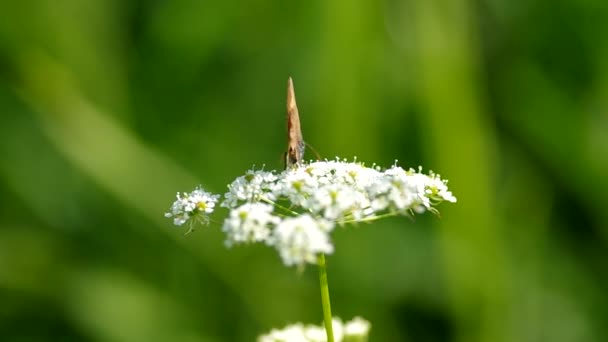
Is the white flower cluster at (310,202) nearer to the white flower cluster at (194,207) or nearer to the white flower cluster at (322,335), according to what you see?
the white flower cluster at (194,207)

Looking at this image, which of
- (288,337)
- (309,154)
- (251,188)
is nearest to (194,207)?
(251,188)

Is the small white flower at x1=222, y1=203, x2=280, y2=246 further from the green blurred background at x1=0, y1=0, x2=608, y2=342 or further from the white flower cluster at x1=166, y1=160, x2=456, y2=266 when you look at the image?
the green blurred background at x1=0, y1=0, x2=608, y2=342

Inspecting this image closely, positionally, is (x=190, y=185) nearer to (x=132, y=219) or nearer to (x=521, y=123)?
(x=132, y=219)

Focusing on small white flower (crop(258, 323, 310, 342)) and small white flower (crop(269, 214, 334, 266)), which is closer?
small white flower (crop(269, 214, 334, 266))

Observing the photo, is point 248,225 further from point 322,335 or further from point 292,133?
point 322,335

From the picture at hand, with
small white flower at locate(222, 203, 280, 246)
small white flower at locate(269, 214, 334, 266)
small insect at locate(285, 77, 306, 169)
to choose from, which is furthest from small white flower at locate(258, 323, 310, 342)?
small white flower at locate(269, 214, 334, 266)
